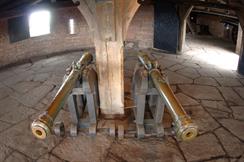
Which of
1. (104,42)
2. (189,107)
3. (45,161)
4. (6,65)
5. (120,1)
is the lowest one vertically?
(45,161)

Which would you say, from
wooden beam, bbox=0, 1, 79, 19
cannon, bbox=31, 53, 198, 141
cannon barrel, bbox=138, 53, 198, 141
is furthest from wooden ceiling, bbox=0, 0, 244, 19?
cannon, bbox=31, 53, 198, 141

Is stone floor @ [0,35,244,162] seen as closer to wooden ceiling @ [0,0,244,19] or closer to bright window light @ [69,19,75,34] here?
bright window light @ [69,19,75,34]

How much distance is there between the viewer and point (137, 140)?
3.78 meters

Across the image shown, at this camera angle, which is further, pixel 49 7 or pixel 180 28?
pixel 180 28

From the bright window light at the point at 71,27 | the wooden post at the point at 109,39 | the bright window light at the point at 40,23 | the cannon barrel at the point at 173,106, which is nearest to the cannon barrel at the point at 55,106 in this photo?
the wooden post at the point at 109,39

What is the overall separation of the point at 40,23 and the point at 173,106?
5.70m

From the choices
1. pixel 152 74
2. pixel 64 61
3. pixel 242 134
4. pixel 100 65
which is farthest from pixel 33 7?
pixel 242 134

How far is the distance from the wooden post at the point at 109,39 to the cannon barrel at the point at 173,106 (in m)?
0.53

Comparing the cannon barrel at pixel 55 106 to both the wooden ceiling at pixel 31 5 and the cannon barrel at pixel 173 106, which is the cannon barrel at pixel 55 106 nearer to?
the cannon barrel at pixel 173 106

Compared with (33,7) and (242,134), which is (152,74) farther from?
(33,7)

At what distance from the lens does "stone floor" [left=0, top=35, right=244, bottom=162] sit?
3486 mm

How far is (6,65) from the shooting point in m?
6.74

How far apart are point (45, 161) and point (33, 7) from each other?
3854mm

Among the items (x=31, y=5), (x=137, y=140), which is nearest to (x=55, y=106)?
(x=137, y=140)
